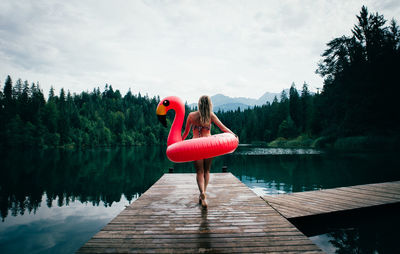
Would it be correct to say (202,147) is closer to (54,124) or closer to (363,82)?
(363,82)

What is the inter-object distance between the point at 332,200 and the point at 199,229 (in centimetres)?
470

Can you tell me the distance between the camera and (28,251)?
5.63 m

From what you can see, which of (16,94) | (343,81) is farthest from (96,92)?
(343,81)

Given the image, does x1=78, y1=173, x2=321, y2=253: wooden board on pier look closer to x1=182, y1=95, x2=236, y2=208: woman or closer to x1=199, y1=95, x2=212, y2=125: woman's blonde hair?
x1=182, y1=95, x2=236, y2=208: woman

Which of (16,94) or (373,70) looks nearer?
(373,70)

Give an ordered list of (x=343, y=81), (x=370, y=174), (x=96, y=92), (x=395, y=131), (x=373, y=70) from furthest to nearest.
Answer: (x=96, y=92)
(x=343, y=81)
(x=373, y=70)
(x=395, y=131)
(x=370, y=174)

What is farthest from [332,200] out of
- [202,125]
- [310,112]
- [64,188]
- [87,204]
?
[310,112]

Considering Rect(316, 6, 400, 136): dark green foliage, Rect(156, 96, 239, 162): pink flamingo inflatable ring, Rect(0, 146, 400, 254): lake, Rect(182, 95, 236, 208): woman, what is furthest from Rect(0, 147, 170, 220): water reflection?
Rect(316, 6, 400, 136): dark green foliage

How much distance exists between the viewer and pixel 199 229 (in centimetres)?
321

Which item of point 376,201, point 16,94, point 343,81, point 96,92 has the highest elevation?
point 96,92

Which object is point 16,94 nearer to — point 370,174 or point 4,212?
point 4,212

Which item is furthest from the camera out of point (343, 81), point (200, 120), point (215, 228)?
point (343, 81)

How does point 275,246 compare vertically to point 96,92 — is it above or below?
below

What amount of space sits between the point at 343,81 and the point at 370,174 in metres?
23.8
